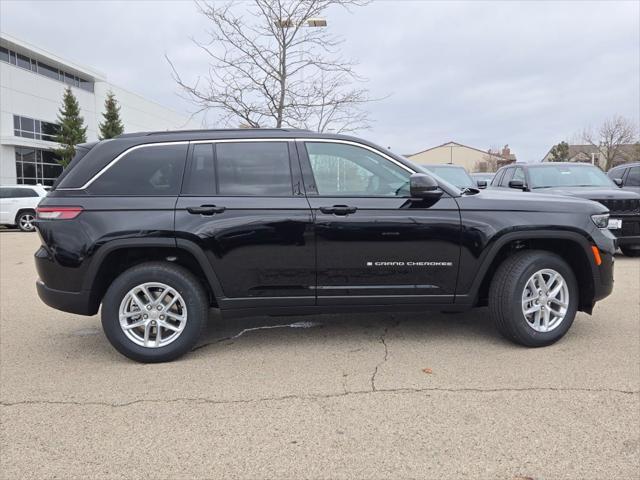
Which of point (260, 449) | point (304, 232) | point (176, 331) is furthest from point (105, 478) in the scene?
point (304, 232)

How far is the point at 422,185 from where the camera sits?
386 centimetres

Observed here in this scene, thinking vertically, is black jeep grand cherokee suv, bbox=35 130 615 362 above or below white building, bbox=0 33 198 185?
below

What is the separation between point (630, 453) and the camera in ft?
8.61

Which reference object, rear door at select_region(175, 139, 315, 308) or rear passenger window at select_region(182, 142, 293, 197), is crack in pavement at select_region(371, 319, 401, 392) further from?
rear passenger window at select_region(182, 142, 293, 197)

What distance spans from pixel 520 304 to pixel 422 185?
130 centimetres

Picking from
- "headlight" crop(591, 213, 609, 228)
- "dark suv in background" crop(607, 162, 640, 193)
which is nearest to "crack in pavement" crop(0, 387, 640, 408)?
"headlight" crop(591, 213, 609, 228)

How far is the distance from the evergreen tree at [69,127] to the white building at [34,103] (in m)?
0.73

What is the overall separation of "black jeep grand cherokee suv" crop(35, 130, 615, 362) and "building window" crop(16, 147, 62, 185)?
3671cm

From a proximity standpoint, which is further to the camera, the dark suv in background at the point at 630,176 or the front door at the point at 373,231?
the dark suv in background at the point at 630,176

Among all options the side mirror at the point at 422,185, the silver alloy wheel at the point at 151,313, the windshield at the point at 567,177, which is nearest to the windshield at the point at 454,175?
the windshield at the point at 567,177

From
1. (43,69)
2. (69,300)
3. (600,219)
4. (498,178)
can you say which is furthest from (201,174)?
(43,69)

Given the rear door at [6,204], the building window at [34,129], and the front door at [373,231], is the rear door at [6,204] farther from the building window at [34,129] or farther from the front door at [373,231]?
the building window at [34,129]

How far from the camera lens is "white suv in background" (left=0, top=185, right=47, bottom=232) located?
57.6 ft

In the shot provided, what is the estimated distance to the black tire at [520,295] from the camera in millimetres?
4086
